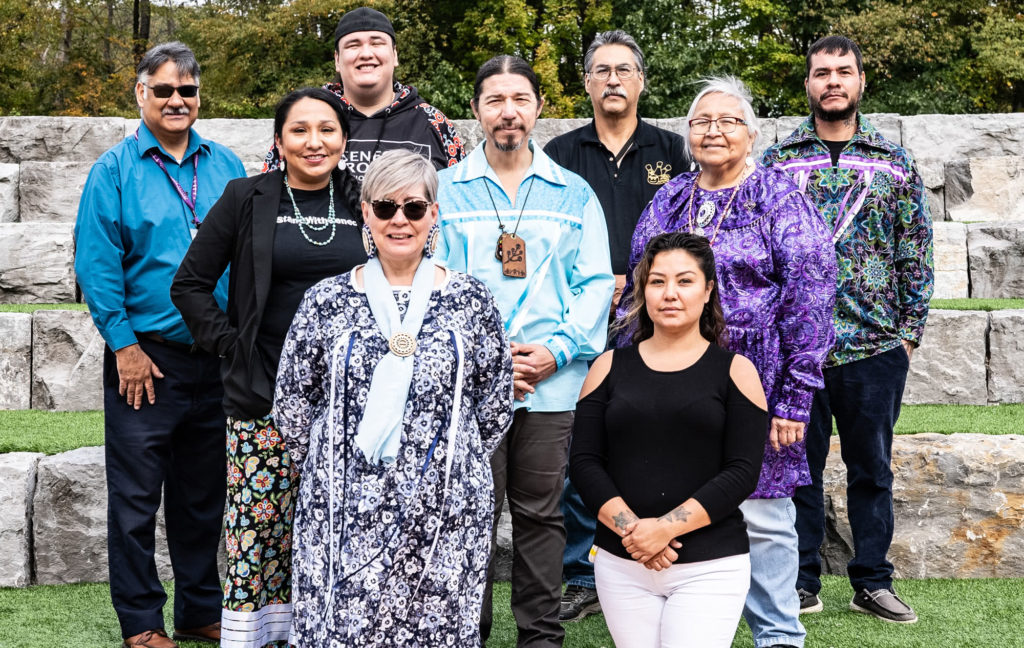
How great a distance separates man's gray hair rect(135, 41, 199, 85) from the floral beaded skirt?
56.7 inches

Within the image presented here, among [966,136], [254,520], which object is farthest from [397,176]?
[966,136]

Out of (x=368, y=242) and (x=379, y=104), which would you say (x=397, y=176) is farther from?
(x=379, y=104)

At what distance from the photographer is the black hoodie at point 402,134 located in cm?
388

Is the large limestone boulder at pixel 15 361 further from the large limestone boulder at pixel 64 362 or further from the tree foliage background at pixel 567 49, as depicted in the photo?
the tree foliage background at pixel 567 49

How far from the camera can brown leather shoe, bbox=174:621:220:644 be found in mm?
3895

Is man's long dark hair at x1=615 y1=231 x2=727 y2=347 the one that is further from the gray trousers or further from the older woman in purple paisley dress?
the gray trousers

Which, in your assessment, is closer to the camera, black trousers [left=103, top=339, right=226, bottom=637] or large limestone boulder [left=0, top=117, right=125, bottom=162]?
black trousers [left=103, top=339, right=226, bottom=637]

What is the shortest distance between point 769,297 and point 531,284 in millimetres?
767

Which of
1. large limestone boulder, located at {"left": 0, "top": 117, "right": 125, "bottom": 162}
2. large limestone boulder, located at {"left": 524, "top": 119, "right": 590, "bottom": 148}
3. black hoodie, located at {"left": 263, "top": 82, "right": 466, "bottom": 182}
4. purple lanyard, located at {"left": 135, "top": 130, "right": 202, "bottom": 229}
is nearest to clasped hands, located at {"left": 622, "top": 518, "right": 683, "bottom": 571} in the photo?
black hoodie, located at {"left": 263, "top": 82, "right": 466, "bottom": 182}

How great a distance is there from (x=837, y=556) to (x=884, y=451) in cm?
82

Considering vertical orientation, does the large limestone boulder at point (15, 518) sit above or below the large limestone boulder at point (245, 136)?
below

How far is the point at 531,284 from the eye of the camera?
344 cm

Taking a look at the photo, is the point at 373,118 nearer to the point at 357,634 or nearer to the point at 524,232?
the point at 524,232

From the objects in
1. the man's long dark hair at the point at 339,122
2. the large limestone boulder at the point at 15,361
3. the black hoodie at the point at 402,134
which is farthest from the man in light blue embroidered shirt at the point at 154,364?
the large limestone boulder at the point at 15,361
